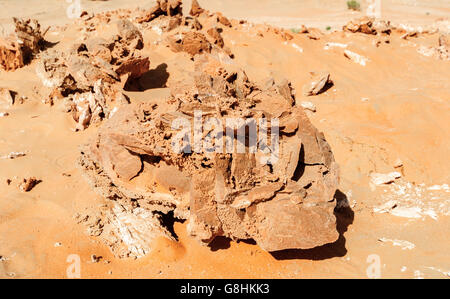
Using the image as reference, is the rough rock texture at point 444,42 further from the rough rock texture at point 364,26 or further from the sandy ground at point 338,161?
the rough rock texture at point 364,26

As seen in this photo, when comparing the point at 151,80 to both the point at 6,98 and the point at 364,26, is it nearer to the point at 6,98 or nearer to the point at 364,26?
the point at 6,98

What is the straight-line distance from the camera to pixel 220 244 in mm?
3084

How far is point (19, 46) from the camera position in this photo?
6.36 m

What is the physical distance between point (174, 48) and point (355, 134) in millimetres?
4135

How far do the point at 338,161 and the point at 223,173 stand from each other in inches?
104

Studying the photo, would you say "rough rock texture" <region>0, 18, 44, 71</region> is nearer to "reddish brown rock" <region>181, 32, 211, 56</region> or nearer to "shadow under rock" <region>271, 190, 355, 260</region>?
"reddish brown rock" <region>181, 32, 211, 56</region>

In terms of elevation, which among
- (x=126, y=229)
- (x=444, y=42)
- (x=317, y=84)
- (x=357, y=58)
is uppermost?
(x=444, y=42)

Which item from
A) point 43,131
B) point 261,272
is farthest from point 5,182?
point 261,272

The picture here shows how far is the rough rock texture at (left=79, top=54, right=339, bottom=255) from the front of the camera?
111 inches

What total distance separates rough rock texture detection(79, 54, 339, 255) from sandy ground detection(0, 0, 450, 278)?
0.29 meters

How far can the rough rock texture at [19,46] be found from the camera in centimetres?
628

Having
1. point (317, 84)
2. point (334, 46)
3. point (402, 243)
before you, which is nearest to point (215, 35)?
point (317, 84)

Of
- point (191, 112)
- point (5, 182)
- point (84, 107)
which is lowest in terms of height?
point (5, 182)
